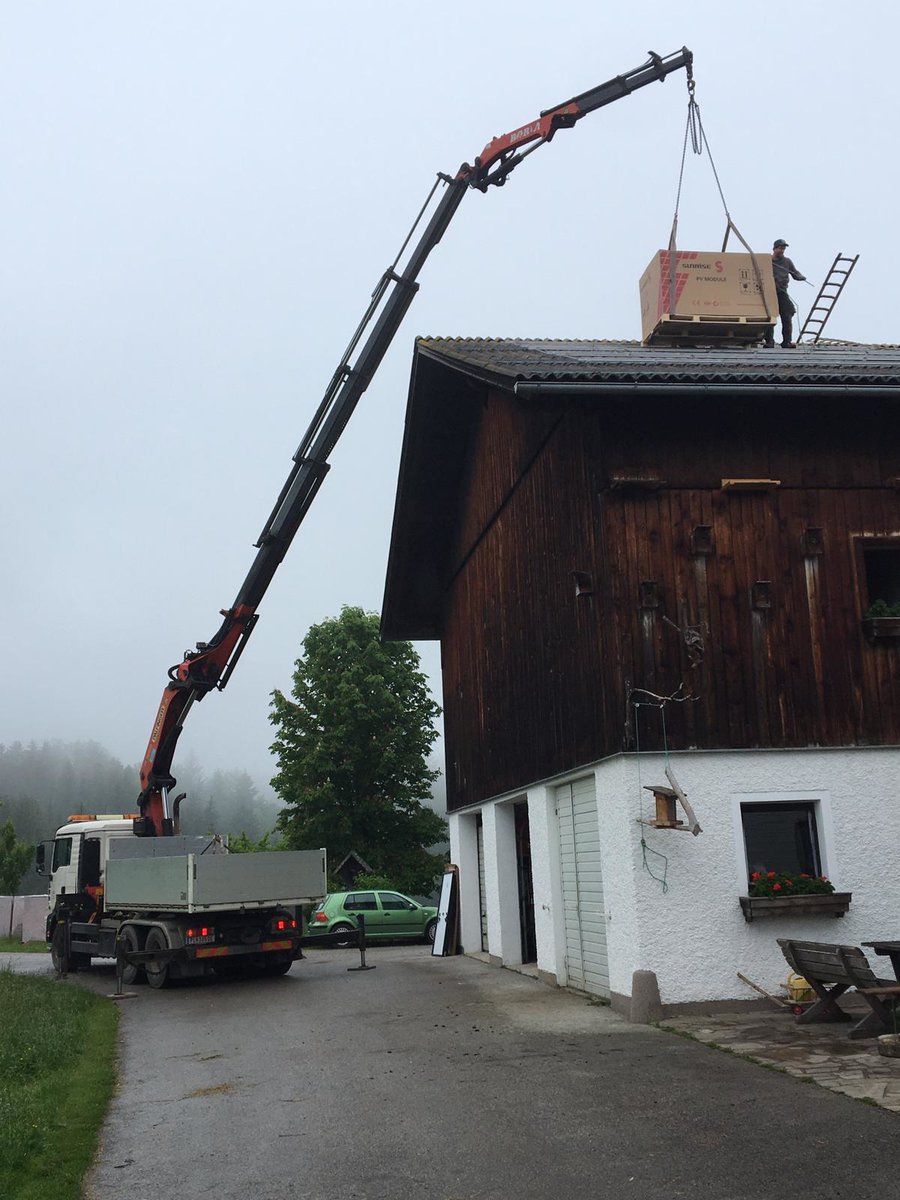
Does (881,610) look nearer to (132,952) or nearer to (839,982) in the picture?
(839,982)

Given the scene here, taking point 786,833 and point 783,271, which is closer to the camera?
point 786,833

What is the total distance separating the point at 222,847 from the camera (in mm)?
19734

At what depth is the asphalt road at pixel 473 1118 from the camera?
A: 6188 mm

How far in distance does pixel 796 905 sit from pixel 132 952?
10.5m

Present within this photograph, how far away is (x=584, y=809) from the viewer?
13.6 metres

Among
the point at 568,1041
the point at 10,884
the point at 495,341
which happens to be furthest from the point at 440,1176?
the point at 10,884

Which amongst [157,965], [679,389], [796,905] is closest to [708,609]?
[679,389]

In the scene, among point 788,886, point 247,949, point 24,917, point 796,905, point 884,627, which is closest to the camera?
point 796,905

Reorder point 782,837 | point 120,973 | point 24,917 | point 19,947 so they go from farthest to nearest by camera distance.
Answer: point 24,917 < point 19,947 < point 120,973 < point 782,837

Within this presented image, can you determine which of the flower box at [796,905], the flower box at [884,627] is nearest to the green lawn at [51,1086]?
the flower box at [796,905]

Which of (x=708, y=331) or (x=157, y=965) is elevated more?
(x=708, y=331)

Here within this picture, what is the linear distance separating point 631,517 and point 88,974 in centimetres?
1399

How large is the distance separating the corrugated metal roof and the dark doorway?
7.11m

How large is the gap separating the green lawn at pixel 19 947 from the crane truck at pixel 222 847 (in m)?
9.58
